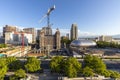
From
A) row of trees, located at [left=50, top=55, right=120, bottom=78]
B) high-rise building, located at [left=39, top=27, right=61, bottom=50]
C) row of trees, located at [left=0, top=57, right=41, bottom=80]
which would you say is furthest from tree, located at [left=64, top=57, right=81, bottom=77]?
high-rise building, located at [left=39, top=27, right=61, bottom=50]

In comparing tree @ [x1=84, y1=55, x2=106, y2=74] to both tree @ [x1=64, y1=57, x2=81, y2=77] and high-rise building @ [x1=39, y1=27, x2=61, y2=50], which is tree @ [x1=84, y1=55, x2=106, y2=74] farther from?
high-rise building @ [x1=39, y1=27, x2=61, y2=50]

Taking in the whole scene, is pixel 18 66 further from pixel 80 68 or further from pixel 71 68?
pixel 80 68

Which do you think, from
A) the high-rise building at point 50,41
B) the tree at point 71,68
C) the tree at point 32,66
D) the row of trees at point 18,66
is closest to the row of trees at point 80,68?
the tree at point 71,68

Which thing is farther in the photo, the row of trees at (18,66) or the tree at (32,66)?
the tree at (32,66)

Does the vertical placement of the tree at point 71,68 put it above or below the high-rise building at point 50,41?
below

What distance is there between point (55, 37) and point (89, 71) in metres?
121

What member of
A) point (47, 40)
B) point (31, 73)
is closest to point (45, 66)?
point (31, 73)

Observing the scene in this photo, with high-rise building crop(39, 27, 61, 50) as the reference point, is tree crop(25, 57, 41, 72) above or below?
below

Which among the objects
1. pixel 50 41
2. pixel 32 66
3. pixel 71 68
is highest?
pixel 50 41

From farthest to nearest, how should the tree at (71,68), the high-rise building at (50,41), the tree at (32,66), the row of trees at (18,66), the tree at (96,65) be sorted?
the high-rise building at (50,41) → the tree at (32,66) → the tree at (96,65) → the tree at (71,68) → the row of trees at (18,66)

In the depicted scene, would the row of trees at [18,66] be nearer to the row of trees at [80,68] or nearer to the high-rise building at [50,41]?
the row of trees at [80,68]

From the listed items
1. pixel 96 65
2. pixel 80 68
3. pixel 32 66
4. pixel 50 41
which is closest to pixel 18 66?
pixel 32 66

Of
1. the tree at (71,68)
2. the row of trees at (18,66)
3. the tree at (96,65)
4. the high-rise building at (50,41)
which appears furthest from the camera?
the high-rise building at (50,41)

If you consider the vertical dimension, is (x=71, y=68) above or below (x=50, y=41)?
below
